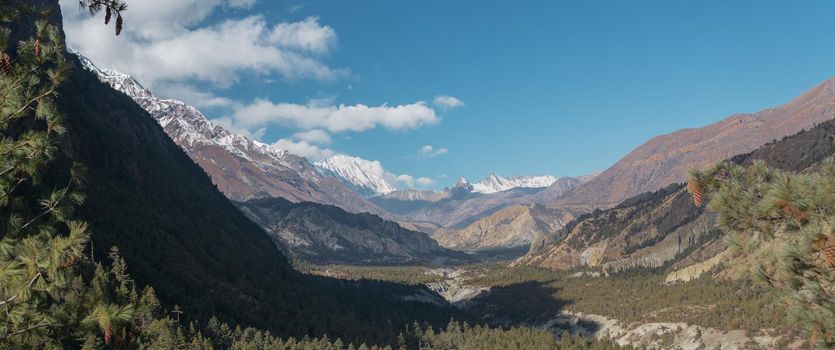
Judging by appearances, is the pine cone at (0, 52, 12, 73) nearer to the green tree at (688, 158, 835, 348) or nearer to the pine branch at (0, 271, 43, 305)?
the pine branch at (0, 271, 43, 305)

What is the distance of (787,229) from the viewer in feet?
49.1

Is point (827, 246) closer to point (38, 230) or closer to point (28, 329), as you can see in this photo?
point (28, 329)

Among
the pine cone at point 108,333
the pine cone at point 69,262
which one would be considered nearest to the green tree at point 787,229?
the pine cone at point 108,333

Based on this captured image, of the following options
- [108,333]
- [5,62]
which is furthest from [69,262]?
[5,62]

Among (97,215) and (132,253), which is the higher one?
(97,215)

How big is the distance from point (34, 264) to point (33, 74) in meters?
5.43

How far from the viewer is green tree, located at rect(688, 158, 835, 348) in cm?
1347

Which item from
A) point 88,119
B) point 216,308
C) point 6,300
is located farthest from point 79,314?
point 88,119

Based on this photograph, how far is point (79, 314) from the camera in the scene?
12.9 metres

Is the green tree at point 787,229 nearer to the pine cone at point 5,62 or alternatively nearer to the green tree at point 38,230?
the green tree at point 38,230

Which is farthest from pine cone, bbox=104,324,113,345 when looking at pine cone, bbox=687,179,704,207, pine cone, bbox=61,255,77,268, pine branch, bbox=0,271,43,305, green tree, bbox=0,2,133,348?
pine cone, bbox=687,179,704,207

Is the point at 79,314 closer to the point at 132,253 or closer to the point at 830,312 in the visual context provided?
the point at 830,312

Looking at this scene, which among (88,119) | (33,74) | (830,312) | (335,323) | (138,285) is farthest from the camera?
(88,119)

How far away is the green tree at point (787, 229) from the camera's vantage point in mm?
13469
